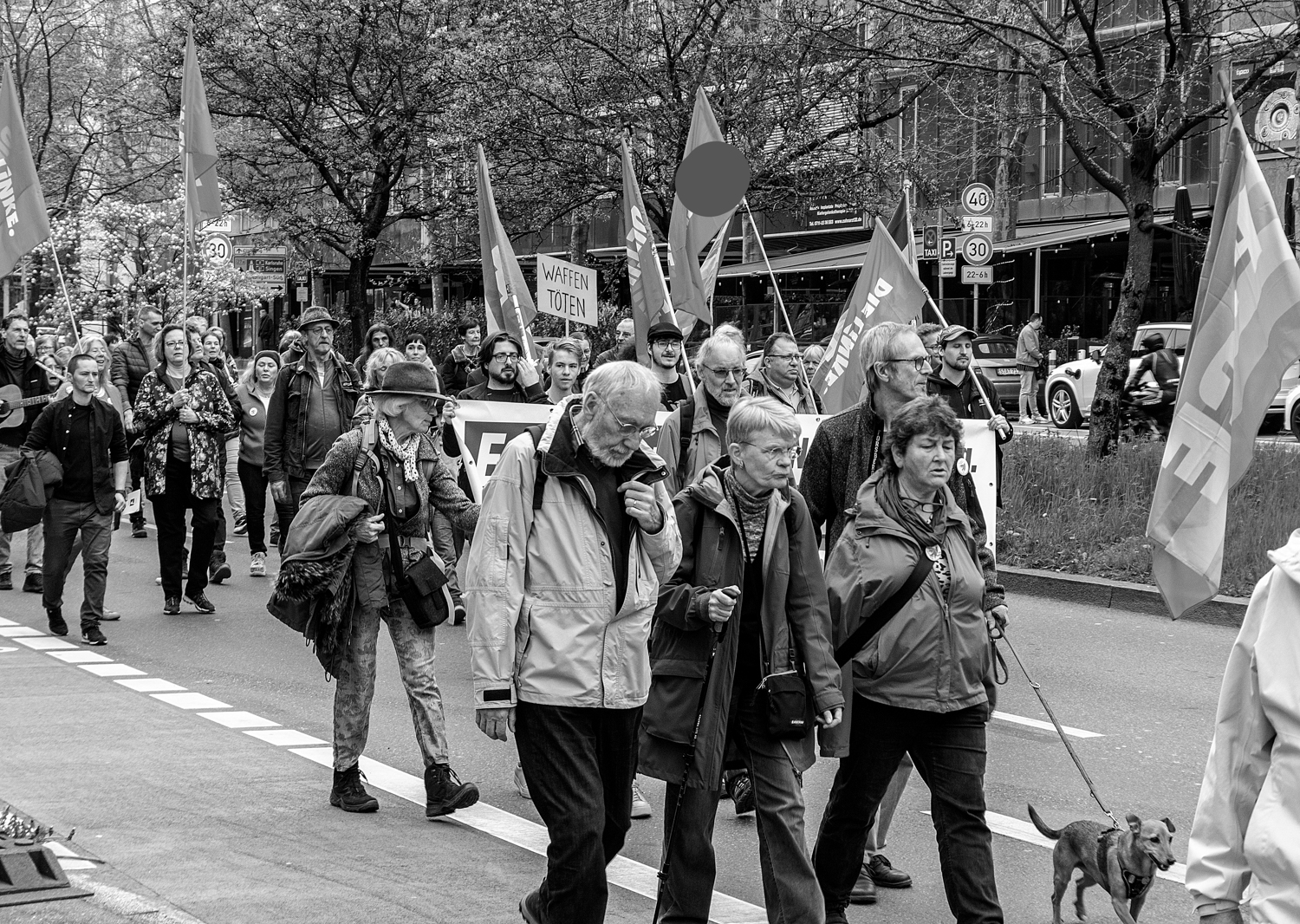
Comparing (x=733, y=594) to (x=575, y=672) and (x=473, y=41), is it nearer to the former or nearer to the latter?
(x=575, y=672)

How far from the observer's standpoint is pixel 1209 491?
5121 millimetres

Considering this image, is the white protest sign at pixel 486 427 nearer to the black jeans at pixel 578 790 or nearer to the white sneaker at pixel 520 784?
the white sneaker at pixel 520 784

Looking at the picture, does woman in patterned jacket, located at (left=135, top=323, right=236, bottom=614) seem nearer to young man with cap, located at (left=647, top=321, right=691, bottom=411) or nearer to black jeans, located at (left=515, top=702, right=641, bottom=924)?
young man with cap, located at (left=647, top=321, right=691, bottom=411)

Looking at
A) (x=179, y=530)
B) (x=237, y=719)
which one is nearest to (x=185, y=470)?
(x=179, y=530)

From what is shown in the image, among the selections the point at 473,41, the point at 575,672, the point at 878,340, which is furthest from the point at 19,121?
the point at 473,41

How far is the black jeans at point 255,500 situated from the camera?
1288 cm

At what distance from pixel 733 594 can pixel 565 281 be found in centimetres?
946

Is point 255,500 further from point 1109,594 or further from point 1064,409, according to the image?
point 1064,409

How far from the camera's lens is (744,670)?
4.72 meters

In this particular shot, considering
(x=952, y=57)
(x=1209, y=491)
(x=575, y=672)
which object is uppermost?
(x=952, y=57)

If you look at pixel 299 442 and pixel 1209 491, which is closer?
pixel 1209 491

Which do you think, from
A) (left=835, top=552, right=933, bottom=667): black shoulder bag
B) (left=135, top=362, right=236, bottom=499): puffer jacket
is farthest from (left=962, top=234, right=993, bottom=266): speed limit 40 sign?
(left=835, top=552, right=933, bottom=667): black shoulder bag

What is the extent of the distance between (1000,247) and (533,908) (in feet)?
105

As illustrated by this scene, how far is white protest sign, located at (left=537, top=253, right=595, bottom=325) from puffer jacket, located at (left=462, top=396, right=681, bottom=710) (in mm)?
9110
